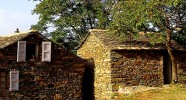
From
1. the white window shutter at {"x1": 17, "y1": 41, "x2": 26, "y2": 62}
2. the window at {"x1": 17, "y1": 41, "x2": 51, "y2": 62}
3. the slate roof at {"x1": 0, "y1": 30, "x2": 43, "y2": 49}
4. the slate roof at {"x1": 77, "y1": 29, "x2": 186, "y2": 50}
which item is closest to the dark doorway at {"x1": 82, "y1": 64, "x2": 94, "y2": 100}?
the slate roof at {"x1": 77, "y1": 29, "x2": 186, "y2": 50}

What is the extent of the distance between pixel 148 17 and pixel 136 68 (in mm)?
4218

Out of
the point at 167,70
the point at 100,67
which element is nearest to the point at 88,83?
the point at 100,67

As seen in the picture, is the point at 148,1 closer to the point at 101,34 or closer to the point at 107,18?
the point at 101,34

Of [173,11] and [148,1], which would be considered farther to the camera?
[173,11]

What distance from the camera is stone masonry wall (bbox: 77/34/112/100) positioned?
26.1m

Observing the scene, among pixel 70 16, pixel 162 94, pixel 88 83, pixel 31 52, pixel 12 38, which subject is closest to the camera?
pixel 162 94

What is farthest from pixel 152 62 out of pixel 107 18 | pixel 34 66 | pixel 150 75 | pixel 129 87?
pixel 107 18

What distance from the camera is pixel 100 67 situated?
26.9 meters

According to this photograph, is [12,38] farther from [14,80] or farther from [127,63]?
[127,63]

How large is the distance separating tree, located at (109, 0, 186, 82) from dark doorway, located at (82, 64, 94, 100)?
3.42 meters

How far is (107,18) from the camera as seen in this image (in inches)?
1470

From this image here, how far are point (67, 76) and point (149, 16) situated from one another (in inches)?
257

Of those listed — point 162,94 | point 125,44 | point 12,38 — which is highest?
point 12,38

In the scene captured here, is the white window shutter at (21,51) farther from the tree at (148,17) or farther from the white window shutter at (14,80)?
the tree at (148,17)
